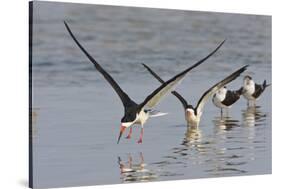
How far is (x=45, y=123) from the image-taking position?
5.19 m

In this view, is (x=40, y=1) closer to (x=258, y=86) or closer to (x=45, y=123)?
(x=45, y=123)

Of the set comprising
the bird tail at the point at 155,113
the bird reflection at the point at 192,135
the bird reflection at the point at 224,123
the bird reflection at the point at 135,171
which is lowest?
the bird reflection at the point at 135,171

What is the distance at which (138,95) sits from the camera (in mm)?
5520

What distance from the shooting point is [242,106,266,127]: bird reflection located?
5973 mm

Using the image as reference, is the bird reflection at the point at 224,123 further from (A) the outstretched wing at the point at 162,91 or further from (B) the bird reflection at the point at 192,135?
(A) the outstretched wing at the point at 162,91

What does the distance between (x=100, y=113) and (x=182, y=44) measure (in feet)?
2.76

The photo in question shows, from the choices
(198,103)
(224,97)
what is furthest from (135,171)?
(224,97)

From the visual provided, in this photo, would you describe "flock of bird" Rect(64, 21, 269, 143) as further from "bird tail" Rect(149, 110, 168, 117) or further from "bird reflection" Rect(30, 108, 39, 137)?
"bird reflection" Rect(30, 108, 39, 137)

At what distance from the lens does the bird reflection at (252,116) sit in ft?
19.6

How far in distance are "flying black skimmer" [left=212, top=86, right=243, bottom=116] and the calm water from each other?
55 millimetres

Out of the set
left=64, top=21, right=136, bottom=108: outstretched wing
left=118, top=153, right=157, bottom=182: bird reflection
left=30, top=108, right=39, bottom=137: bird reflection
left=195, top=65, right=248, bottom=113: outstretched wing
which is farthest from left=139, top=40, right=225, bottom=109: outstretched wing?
left=30, top=108, right=39, bottom=137: bird reflection

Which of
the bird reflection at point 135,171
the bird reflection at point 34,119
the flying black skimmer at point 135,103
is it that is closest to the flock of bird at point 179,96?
the flying black skimmer at point 135,103

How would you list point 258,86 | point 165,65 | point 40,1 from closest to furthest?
point 40,1 → point 165,65 → point 258,86

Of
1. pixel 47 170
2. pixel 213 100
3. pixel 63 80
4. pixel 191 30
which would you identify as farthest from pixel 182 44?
pixel 47 170
